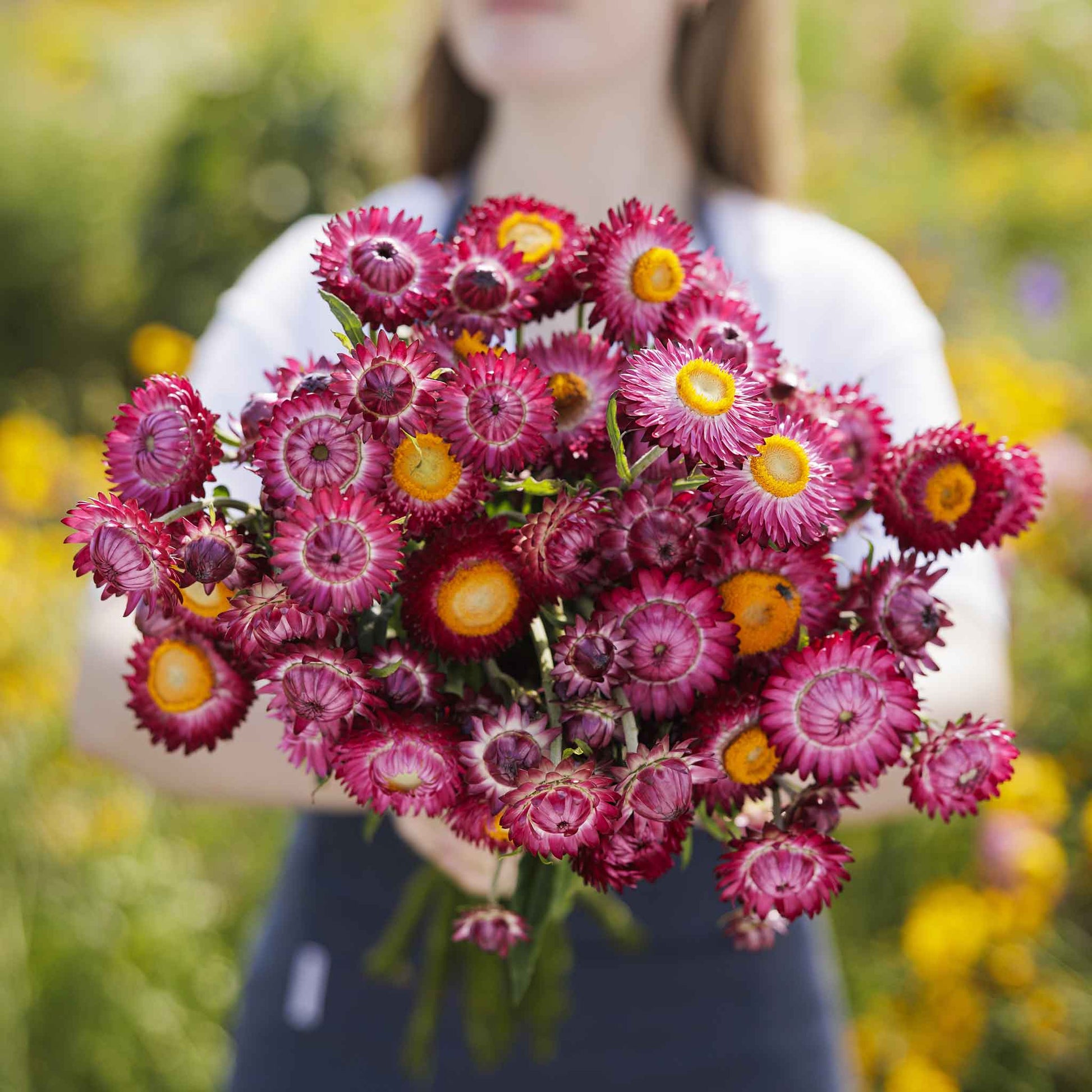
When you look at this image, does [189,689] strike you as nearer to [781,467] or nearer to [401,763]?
[401,763]

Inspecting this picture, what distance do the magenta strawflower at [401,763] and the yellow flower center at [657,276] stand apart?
0.22 metres

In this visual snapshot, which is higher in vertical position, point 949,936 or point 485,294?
point 485,294

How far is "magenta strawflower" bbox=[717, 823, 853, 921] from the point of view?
460 millimetres

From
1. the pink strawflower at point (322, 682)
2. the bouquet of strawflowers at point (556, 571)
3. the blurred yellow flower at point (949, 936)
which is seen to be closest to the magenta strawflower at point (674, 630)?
the bouquet of strawflowers at point (556, 571)

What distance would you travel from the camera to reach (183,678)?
1.68 ft

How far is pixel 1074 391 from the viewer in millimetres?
2160

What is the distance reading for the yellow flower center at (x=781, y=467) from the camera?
44cm

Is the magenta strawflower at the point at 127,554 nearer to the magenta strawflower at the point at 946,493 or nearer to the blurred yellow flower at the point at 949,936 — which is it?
the magenta strawflower at the point at 946,493

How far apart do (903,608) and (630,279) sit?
20 cm

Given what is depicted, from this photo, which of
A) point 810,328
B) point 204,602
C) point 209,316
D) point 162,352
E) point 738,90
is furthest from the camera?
point 209,316

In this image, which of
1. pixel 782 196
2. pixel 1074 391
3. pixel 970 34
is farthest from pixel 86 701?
pixel 970 34

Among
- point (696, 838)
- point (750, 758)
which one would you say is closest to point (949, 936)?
point (696, 838)

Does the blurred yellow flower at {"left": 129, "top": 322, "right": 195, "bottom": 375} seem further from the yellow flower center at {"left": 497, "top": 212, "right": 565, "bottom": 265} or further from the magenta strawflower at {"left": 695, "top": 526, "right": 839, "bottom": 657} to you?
the magenta strawflower at {"left": 695, "top": 526, "right": 839, "bottom": 657}

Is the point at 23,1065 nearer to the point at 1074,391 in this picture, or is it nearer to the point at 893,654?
the point at 893,654
